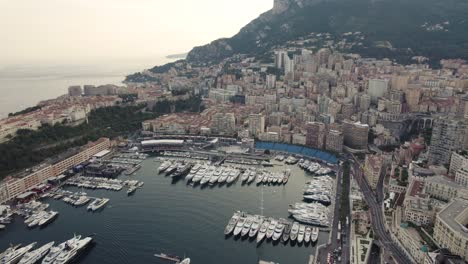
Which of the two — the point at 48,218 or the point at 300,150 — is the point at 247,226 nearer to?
the point at 48,218

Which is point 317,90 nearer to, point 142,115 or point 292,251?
point 142,115

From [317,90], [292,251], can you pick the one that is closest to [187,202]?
[292,251]

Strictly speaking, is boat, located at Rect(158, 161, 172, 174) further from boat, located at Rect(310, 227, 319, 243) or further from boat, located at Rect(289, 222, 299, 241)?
boat, located at Rect(310, 227, 319, 243)

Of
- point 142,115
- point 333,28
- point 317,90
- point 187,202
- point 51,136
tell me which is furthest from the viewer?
point 333,28

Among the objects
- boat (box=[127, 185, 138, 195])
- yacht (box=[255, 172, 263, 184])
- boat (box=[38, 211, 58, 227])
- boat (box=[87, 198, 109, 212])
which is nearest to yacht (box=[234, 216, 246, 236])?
yacht (box=[255, 172, 263, 184])

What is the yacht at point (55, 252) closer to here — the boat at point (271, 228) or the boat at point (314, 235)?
the boat at point (271, 228)

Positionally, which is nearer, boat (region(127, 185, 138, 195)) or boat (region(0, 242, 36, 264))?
boat (region(0, 242, 36, 264))
